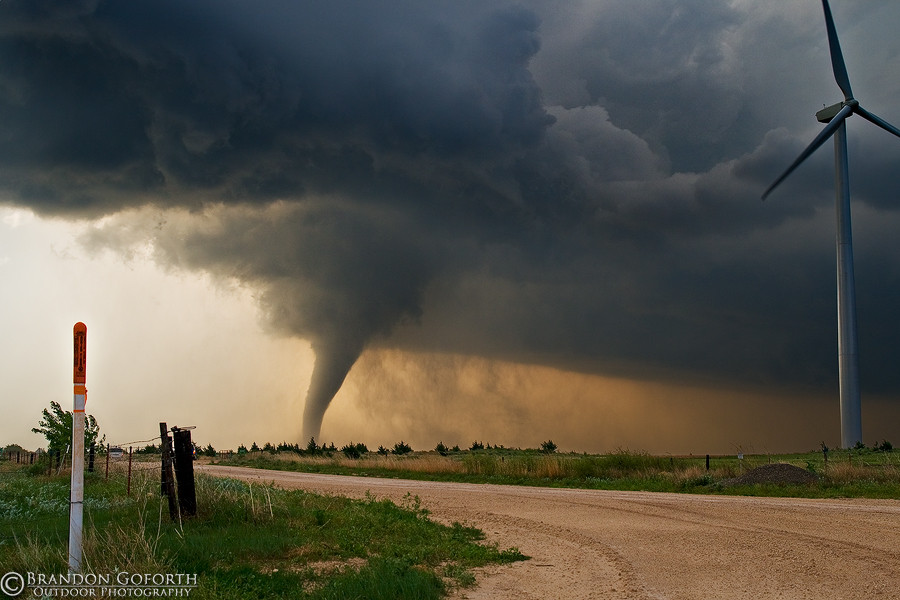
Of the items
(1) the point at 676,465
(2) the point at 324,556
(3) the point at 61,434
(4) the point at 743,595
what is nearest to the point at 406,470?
(1) the point at 676,465

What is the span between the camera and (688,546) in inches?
642

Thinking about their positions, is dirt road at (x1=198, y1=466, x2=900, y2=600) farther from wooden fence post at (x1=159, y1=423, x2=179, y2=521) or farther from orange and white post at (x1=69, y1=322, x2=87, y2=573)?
wooden fence post at (x1=159, y1=423, x2=179, y2=521)

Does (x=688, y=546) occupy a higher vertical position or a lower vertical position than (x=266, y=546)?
lower

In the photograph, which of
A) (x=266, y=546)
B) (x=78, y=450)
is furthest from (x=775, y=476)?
(x=78, y=450)

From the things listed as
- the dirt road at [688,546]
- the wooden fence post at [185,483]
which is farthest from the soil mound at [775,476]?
the wooden fence post at [185,483]

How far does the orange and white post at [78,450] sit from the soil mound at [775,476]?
2740 centimetres

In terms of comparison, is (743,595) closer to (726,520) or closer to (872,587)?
(872,587)

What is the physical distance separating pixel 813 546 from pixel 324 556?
396 inches

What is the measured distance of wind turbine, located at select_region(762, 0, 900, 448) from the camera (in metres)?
57.6

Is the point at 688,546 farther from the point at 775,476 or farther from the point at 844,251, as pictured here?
the point at 844,251

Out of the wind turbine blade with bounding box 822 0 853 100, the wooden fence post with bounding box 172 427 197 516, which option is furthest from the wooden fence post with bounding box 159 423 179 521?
the wind turbine blade with bounding box 822 0 853 100

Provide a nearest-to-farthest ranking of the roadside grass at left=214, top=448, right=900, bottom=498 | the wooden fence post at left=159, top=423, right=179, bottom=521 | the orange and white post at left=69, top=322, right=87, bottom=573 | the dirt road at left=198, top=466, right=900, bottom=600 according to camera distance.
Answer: the orange and white post at left=69, top=322, right=87, bottom=573 < the dirt road at left=198, top=466, right=900, bottom=600 < the wooden fence post at left=159, top=423, right=179, bottom=521 < the roadside grass at left=214, top=448, right=900, bottom=498

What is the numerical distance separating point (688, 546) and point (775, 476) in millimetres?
18509

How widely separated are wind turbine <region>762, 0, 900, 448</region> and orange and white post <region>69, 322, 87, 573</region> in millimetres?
57852
